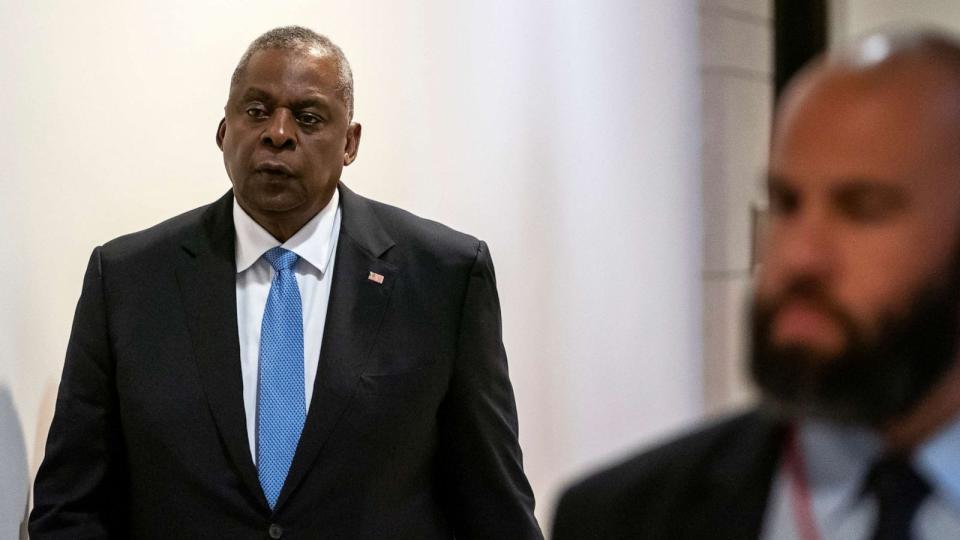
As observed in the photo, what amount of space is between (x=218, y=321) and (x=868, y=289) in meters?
1.49

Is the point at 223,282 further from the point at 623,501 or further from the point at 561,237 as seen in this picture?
the point at 623,501

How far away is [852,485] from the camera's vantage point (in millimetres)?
594

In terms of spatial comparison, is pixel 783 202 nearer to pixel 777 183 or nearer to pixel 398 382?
pixel 777 183

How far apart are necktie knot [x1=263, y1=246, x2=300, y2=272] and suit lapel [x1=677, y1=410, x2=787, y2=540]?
1.32 meters

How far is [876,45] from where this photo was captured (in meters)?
0.56

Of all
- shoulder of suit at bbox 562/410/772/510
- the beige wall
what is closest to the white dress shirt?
the beige wall

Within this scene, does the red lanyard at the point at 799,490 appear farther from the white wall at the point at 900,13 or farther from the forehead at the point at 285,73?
the forehead at the point at 285,73

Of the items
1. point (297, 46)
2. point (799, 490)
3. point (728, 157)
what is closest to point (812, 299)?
point (799, 490)

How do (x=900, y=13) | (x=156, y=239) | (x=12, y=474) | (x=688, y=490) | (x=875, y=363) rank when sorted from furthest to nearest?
(x=12, y=474)
(x=156, y=239)
(x=900, y=13)
(x=688, y=490)
(x=875, y=363)

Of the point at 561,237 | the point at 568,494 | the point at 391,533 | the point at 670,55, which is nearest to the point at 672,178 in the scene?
the point at 670,55

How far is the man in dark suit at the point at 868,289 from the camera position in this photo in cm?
54

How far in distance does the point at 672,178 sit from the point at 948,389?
5.58ft

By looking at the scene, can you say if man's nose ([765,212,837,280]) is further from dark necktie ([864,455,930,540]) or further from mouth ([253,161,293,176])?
mouth ([253,161,293,176])

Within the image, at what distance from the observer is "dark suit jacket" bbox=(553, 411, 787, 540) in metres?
0.64
